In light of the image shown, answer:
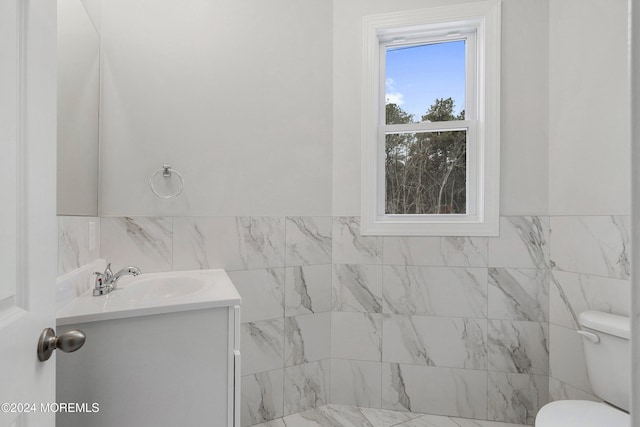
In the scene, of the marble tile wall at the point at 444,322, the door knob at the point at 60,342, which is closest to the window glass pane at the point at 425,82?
the marble tile wall at the point at 444,322

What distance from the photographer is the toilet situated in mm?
1277

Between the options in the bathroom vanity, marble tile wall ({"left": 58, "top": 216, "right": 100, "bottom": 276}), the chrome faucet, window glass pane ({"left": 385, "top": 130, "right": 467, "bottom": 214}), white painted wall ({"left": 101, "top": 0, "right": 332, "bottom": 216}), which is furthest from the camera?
window glass pane ({"left": 385, "top": 130, "right": 467, "bottom": 214})

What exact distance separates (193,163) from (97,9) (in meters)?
0.82

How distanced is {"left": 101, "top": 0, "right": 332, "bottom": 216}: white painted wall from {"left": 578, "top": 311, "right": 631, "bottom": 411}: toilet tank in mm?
1415

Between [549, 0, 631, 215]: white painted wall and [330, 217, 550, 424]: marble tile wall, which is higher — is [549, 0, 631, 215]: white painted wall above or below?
above

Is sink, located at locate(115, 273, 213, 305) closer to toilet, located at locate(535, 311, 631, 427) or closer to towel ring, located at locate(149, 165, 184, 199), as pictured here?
towel ring, located at locate(149, 165, 184, 199)

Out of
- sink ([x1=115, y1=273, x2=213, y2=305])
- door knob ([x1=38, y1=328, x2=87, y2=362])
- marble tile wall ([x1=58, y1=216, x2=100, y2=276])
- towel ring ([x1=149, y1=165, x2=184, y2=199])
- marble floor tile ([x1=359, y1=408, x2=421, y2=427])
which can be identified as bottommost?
marble floor tile ([x1=359, y1=408, x2=421, y2=427])

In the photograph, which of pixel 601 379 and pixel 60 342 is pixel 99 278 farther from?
pixel 601 379

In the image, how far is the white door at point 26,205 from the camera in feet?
1.70

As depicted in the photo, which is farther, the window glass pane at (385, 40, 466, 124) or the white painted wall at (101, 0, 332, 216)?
the window glass pane at (385, 40, 466, 124)

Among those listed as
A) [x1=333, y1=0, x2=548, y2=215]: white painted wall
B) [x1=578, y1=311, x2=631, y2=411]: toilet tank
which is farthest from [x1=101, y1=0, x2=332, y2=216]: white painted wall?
[x1=578, y1=311, x2=631, y2=411]: toilet tank

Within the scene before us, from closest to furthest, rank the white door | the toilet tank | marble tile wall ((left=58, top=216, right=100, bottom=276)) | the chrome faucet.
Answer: the white door
marble tile wall ((left=58, top=216, right=100, bottom=276))
the chrome faucet
the toilet tank

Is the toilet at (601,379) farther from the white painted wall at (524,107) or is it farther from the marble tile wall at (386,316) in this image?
the white painted wall at (524,107)

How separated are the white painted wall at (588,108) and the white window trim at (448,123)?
0.30m
